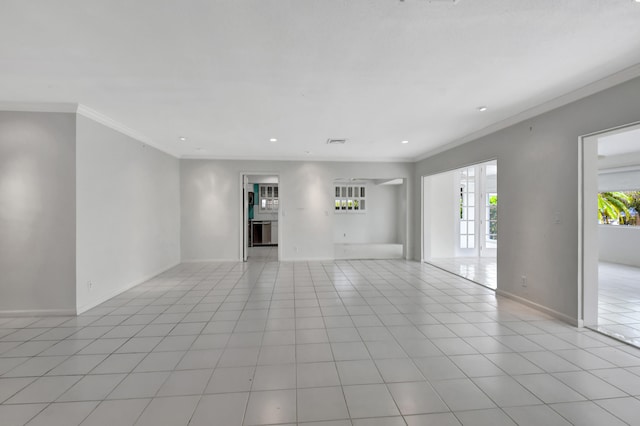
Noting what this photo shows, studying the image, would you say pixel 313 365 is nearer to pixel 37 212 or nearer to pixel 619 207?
pixel 37 212

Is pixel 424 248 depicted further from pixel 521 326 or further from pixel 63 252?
pixel 63 252

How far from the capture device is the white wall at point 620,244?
21.9 ft

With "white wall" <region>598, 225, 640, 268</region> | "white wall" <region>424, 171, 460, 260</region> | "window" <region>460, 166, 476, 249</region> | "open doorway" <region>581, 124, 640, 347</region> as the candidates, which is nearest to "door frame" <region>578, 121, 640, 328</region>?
"open doorway" <region>581, 124, 640, 347</region>

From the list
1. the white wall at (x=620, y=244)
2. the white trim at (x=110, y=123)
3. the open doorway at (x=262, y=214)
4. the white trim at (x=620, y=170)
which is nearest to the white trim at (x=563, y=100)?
the white trim at (x=620, y=170)

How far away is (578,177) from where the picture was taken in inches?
127

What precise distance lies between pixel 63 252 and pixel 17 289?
0.69m

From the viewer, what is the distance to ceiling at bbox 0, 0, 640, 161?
6.27 feet

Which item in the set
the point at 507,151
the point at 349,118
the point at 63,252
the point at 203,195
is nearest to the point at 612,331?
the point at 507,151

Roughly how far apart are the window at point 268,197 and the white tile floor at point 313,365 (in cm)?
705

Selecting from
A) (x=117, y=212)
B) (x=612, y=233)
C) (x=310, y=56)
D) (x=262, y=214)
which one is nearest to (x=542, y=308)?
(x=310, y=56)

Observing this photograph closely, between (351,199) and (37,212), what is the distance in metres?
8.83

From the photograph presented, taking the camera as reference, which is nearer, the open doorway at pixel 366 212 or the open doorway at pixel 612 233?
the open doorway at pixel 612 233

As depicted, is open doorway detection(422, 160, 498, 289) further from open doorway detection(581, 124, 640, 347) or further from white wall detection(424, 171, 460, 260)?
open doorway detection(581, 124, 640, 347)

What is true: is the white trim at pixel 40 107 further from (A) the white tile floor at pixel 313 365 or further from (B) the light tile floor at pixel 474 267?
(B) the light tile floor at pixel 474 267
